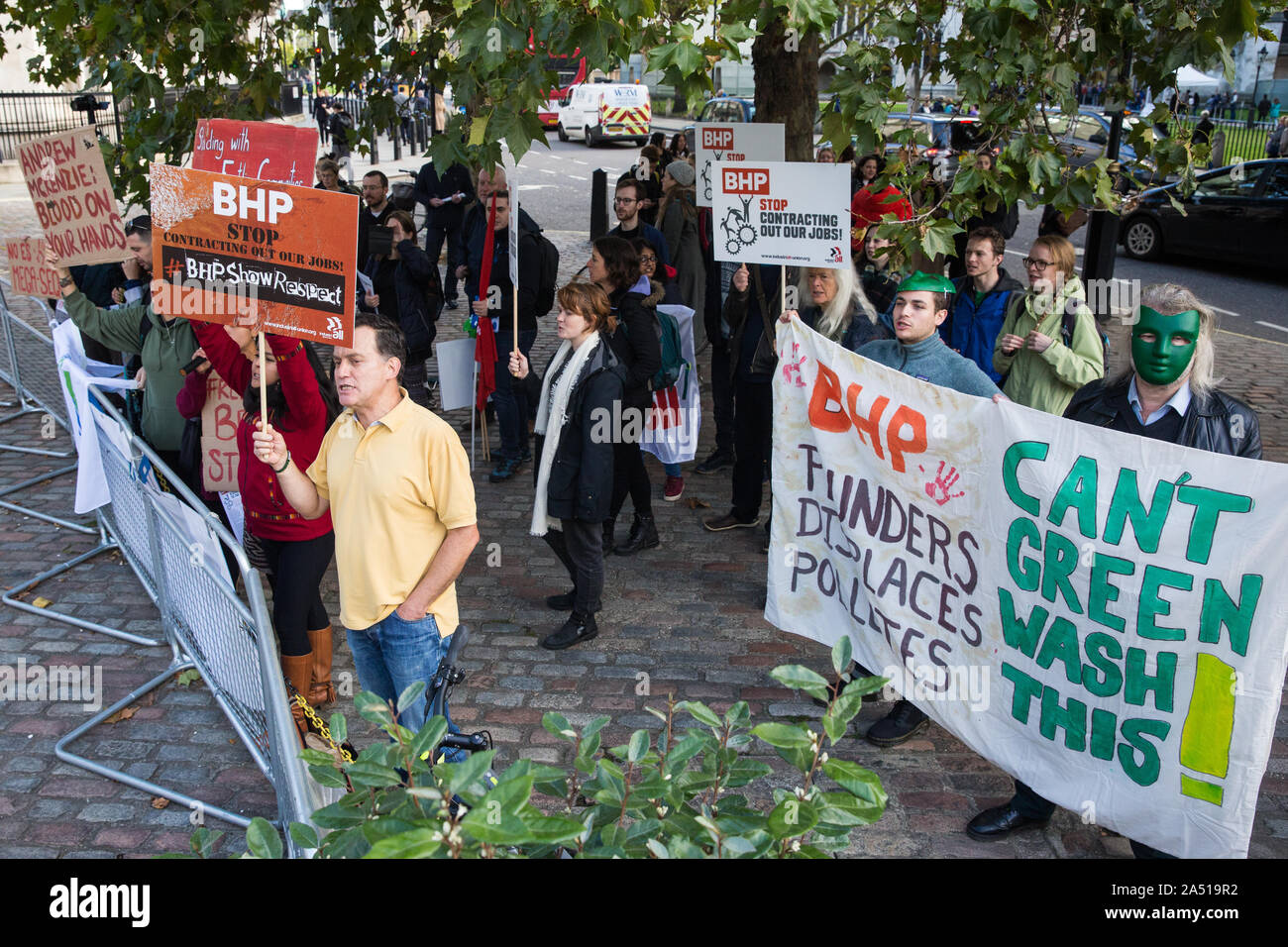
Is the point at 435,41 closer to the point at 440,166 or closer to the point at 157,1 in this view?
the point at 157,1

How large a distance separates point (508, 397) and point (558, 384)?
2694 millimetres

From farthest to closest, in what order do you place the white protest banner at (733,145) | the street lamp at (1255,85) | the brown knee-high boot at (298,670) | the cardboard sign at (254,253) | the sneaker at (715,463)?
1. the street lamp at (1255,85)
2. the sneaker at (715,463)
3. the white protest banner at (733,145)
4. the brown knee-high boot at (298,670)
5. the cardboard sign at (254,253)

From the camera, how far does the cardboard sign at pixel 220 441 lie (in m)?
5.25

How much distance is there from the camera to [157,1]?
645 centimetres

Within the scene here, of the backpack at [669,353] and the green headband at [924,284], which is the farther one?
the backpack at [669,353]

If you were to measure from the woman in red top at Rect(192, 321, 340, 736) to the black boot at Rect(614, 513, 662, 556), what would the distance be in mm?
2329

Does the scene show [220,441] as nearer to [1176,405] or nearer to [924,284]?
[924,284]

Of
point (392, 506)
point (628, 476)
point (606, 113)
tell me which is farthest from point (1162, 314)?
point (606, 113)

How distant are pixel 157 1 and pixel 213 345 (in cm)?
288

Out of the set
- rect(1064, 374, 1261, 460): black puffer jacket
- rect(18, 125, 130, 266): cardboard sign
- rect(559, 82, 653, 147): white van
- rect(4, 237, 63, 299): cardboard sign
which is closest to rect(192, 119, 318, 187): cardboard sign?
rect(18, 125, 130, 266): cardboard sign

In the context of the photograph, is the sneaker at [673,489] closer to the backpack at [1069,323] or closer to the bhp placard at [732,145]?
the bhp placard at [732,145]

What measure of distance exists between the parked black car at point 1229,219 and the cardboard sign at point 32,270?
43.9ft

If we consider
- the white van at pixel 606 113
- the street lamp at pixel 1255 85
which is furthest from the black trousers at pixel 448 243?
the street lamp at pixel 1255 85

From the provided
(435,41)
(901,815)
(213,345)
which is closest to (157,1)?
(435,41)
